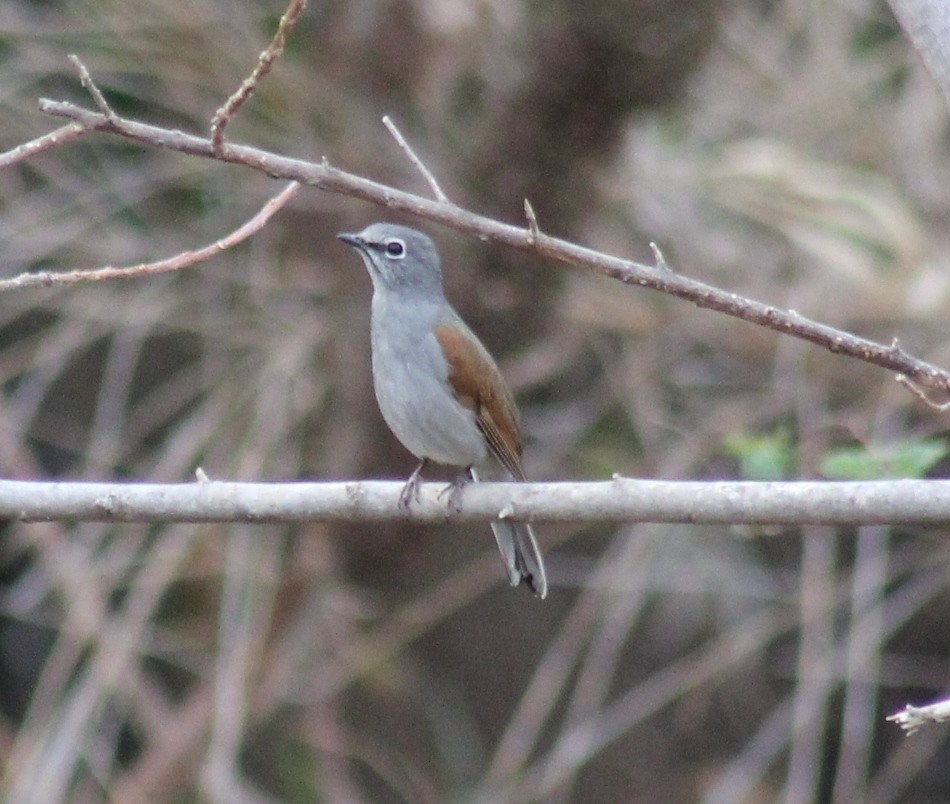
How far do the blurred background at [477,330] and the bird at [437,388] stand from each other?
6.91 ft

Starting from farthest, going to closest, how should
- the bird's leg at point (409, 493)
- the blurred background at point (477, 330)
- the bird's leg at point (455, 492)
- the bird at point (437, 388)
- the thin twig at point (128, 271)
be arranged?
1. the blurred background at point (477, 330)
2. the bird at point (437, 388)
3. the bird's leg at point (455, 492)
4. the bird's leg at point (409, 493)
5. the thin twig at point (128, 271)

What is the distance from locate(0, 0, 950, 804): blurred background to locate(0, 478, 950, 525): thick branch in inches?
133

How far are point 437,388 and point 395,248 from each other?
0.50 metres

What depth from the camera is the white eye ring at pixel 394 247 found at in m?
4.80

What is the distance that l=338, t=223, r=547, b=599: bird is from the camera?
4598mm

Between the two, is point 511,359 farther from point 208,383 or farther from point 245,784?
point 245,784

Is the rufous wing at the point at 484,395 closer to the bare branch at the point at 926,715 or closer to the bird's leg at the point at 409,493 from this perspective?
the bird's leg at the point at 409,493

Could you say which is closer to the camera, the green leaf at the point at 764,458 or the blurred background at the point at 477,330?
the green leaf at the point at 764,458

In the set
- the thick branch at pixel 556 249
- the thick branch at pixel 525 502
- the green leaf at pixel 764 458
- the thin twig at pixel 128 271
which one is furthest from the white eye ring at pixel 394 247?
the thick branch at pixel 556 249

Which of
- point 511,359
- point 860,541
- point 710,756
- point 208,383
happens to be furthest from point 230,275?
point 710,756

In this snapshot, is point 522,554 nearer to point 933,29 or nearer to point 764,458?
point 764,458

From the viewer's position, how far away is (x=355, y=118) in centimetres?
728

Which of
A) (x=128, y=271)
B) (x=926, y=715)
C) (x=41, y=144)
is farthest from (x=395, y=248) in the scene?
(x=926, y=715)

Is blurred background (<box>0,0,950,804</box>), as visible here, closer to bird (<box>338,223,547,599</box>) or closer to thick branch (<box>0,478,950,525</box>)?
bird (<box>338,223,547,599</box>)
